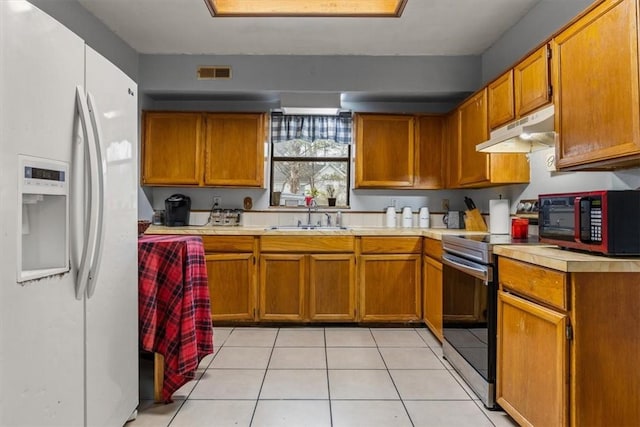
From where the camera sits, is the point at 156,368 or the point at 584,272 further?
the point at 156,368

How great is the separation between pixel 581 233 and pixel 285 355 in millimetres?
2001

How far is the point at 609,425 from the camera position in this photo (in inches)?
57.1

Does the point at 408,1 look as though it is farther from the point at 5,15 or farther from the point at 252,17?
the point at 5,15

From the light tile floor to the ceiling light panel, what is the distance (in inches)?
96.7

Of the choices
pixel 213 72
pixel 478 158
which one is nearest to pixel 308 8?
pixel 213 72

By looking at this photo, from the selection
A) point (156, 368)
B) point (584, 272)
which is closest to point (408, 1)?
point (584, 272)

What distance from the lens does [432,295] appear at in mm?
3143

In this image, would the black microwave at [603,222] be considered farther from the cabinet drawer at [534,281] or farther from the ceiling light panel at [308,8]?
the ceiling light panel at [308,8]

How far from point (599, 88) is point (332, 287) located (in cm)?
236

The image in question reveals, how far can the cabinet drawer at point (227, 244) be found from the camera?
335cm

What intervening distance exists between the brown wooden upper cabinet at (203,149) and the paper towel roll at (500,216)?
2.07m

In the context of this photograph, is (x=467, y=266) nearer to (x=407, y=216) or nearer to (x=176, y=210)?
(x=407, y=216)

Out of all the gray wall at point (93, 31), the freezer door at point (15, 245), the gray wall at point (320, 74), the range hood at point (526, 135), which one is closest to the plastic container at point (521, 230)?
the range hood at point (526, 135)

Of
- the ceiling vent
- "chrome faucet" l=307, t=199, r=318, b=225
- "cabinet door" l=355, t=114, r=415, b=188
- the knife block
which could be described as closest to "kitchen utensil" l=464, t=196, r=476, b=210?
the knife block
